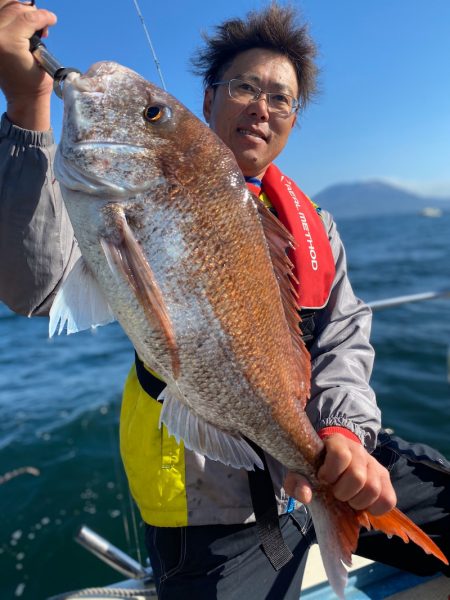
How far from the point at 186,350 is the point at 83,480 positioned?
4.46 m

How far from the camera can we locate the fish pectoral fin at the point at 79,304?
150 cm

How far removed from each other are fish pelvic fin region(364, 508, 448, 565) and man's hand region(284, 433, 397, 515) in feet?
0.11

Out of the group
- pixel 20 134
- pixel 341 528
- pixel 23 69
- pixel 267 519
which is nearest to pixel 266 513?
pixel 267 519

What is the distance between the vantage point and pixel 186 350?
1.48 meters

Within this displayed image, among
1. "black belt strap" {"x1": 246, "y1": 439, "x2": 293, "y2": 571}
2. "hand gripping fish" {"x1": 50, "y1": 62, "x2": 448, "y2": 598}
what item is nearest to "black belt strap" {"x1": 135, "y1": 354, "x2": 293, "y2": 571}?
"black belt strap" {"x1": 246, "y1": 439, "x2": 293, "y2": 571}

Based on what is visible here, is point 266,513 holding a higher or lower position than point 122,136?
lower

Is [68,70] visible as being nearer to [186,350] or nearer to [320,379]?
[186,350]

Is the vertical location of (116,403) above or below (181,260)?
below

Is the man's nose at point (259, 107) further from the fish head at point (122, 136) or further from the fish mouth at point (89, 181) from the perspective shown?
the fish mouth at point (89, 181)

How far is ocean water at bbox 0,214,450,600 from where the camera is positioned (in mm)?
4121

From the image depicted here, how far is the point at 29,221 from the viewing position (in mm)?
1783

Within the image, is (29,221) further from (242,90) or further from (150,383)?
(242,90)

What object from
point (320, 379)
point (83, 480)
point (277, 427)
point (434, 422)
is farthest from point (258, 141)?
point (434, 422)

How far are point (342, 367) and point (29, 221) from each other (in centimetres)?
156
